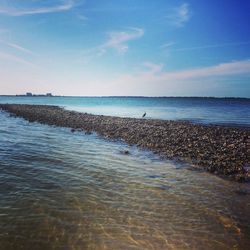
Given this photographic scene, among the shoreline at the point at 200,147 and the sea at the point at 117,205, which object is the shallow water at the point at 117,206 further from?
the shoreline at the point at 200,147

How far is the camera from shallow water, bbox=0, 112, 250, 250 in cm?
671

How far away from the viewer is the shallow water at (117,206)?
6715 mm

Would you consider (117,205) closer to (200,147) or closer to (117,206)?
(117,206)

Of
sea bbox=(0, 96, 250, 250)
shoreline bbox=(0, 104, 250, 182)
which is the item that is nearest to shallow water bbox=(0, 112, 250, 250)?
sea bbox=(0, 96, 250, 250)

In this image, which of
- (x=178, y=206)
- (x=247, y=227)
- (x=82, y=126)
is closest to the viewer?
(x=247, y=227)

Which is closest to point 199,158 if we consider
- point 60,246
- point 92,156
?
point 92,156

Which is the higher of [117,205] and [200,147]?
[200,147]

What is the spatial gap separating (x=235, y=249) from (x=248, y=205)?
3.04m

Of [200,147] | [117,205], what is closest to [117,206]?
[117,205]

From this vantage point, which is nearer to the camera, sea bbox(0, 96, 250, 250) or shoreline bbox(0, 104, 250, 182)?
sea bbox(0, 96, 250, 250)

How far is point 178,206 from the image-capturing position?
8.91 metres

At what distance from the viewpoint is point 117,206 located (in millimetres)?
8766

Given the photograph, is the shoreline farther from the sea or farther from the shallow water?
the shallow water

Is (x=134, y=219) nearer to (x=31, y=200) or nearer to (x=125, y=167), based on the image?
(x=31, y=200)
